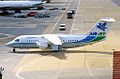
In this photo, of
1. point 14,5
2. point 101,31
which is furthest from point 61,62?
point 14,5

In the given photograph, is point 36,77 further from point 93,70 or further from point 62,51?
point 62,51

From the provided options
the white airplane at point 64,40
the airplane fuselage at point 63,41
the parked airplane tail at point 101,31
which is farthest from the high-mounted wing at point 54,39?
the parked airplane tail at point 101,31

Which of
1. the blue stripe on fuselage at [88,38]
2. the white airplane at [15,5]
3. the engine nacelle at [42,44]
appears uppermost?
the blue stripe on fuselage at [88,38]

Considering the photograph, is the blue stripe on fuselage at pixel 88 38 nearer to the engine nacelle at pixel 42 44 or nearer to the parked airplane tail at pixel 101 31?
the parked airplane tail at pixel 101 31

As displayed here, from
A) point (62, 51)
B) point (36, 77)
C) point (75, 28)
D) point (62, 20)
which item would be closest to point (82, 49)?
point (62, 51)

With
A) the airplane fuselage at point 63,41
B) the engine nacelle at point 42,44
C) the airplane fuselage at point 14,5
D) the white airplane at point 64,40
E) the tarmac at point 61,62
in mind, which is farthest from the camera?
the airplane fuselage at point 14,5

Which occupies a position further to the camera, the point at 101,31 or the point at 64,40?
the point at 101,31

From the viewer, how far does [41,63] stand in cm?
6266

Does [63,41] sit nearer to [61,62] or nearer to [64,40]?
[64,40]

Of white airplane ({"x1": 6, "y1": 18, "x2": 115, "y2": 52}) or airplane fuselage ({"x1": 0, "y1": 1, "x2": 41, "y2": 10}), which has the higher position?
white airplane ({"x1": 6, "y1": 18, "x2": 115, "y2": 52})

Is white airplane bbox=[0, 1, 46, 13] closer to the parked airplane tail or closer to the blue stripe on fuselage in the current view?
the parked airplane tail

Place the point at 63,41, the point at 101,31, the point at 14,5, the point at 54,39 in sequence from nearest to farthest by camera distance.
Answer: the point at 54,39 < the point at 63,41 < the point at 101,31 < the point at 14,5

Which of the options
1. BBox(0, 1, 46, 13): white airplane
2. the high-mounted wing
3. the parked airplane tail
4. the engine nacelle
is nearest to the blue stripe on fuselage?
the parked airplane tail

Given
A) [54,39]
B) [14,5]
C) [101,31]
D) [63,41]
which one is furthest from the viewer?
[14,5]
